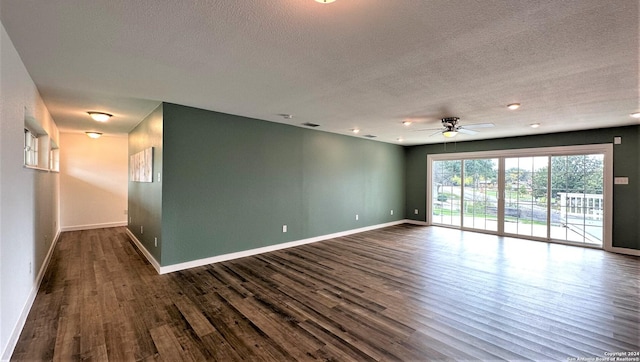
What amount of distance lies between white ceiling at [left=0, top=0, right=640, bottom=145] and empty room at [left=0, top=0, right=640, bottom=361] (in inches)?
0.9

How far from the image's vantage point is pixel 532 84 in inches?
114

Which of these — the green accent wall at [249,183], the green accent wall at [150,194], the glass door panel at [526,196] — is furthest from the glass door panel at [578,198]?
the green accent wall at [150,194]

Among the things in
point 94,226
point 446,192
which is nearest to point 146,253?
point 94,226

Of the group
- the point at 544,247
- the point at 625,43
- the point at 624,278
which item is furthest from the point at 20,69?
the point at 544,247

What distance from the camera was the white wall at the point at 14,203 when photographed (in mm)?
1960

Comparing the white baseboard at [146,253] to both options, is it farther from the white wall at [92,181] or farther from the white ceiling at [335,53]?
the white ceiling at [335,53]

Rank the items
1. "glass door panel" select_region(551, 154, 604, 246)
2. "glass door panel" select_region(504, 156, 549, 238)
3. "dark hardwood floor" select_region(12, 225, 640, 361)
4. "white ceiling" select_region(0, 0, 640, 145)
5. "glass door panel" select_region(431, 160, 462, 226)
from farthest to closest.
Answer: "glass door panel" select_region(431, 160, 462, 226) → "glass door panel" select_region(504, 156, 549, 238) → "glass door panel" select_region(551, 154, 604, 246) → "dark hardwood floor" select_region(12, 225, 640, 361) → "white ceiling" select_region(0, 0, 640, 145)

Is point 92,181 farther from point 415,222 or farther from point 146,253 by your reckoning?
point 415,222

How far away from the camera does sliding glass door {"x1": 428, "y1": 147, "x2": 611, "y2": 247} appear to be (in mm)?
5551

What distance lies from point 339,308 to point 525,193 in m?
5.92

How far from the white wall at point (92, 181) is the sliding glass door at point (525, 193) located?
9.01 meters

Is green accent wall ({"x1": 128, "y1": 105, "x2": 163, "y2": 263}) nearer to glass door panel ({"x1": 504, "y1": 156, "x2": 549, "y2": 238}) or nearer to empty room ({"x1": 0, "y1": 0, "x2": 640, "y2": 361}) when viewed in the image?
empty room ({"x1": 0, "y1": 0, "x2": 640, "y2": 361})

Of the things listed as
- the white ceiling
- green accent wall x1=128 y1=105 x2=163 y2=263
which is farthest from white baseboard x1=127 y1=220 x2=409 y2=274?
the white ceiling

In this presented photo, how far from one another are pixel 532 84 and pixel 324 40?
2442 mm
